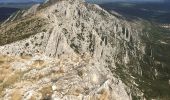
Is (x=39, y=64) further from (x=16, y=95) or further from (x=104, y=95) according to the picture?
(x=104, y=95)

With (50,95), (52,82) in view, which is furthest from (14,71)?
(50,95)

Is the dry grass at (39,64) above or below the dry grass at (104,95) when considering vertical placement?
above

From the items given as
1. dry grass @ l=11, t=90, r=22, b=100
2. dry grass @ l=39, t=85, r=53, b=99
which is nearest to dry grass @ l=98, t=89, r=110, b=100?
dry grass @ l=39, t=85, r=53, b=99

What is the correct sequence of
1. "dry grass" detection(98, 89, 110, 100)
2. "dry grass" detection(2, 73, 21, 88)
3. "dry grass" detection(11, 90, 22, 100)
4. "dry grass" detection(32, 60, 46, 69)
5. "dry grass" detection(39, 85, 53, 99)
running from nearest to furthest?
"dry grass" detection(98, 89, 110, 100) → "dry grass" detection(39, 85, 53, 99) → "dry grass" detection(11, 90, 22, 100) → "dry grass" detection(2, 73, 21, 88) → "dry grass" detection(32, 60, 46, 69)

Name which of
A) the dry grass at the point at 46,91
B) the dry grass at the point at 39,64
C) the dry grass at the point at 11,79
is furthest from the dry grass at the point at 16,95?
the dry grass at the point at 39,64

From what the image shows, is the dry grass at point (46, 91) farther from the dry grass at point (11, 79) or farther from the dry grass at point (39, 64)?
the dry grass at point (39, 64)

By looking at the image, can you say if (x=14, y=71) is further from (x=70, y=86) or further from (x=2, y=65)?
(x=70, y=86)

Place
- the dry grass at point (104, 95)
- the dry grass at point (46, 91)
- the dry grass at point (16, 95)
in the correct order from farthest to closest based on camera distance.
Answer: the dry grass at point (16, 95) < the dry grass at point (46, 91) < the dry grass at point (104, 95)

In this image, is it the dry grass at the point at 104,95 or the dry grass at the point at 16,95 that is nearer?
the dry grass at the point at 104,95

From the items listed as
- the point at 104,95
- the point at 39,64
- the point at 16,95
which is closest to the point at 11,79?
the point at 16,95

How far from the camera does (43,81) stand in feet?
152

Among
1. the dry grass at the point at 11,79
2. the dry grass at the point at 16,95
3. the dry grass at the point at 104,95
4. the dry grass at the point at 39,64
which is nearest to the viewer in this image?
the dry grass at the point at 104,95

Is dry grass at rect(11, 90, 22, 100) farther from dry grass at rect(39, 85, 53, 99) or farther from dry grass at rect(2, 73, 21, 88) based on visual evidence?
dry grass at rect(2, 73, 21, 88)

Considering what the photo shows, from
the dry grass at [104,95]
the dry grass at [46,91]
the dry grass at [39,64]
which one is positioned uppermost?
the dry grass at [39,64]
